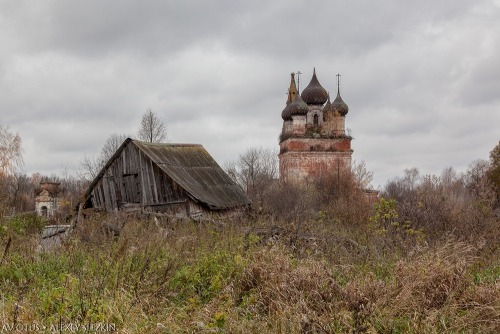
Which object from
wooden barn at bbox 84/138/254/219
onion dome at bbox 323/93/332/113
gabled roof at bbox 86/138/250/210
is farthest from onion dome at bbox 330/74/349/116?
wooden barn at bbox 84/138/254/219

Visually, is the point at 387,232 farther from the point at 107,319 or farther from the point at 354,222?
the point at 107,319

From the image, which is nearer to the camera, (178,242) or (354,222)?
(178,242)

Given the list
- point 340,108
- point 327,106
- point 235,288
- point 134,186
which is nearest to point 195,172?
point 134,186

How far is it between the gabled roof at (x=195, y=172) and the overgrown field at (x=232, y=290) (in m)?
7.52

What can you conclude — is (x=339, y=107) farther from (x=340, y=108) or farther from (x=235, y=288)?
(x=235, y=288)

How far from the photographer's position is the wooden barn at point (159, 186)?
15727 millimetres

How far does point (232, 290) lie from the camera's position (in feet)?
19.3

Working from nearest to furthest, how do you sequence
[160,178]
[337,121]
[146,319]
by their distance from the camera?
[146,319]
[160,178]
[337,121]

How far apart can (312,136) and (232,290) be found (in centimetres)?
3274

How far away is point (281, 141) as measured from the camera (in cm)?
3950

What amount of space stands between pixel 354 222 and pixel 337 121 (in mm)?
25523

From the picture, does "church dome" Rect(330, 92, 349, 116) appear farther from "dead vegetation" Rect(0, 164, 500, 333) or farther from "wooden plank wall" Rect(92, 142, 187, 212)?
"dead vegetation" Rect(0, 164, 500, 333)

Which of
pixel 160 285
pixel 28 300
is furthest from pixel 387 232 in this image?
pixel 28 300

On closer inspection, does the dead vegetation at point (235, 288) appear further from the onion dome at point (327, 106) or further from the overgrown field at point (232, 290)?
the onion dome at point (327, 106)
